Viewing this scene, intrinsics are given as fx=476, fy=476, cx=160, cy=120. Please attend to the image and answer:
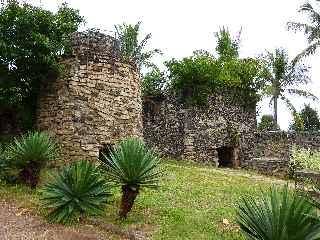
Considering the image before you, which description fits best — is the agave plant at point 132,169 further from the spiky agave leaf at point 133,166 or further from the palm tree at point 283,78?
the palm tree at point 283,78

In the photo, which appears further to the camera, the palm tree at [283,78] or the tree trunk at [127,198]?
the palm tree at [283,78]

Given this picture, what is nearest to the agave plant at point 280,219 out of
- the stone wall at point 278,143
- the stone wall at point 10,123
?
the stone wall at point 10,123

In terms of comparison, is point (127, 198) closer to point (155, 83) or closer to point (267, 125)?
point (155, 83)

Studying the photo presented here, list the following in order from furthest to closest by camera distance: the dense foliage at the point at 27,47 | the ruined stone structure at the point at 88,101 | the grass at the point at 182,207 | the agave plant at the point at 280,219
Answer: the ruined stone structure at the point at 88,101
the dense foliage at the point at 27,47
the grass at the point at 182,207
the agave plant at the point at 280,219

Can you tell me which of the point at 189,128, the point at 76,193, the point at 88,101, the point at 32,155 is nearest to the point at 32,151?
the point at 32,155

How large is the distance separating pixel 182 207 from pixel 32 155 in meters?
3.60

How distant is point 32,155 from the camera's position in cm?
1085

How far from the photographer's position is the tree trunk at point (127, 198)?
29.9 feet

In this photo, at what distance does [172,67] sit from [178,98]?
1323 millimetres

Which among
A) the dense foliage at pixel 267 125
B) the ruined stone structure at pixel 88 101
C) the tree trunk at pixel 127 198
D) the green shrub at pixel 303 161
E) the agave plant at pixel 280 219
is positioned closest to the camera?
the agave plant at pixel 280 219

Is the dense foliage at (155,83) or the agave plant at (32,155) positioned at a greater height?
the dense foliage at (155,83)

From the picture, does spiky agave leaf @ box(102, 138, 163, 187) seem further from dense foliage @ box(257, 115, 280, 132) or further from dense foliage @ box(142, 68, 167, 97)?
dense foliage @ box(257, 115, 280, 132)

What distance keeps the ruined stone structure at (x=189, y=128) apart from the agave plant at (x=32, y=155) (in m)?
8.99

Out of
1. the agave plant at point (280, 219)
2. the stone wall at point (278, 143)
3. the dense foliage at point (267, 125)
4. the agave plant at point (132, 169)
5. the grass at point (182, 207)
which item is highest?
the dense foliage at point (267, 125)
